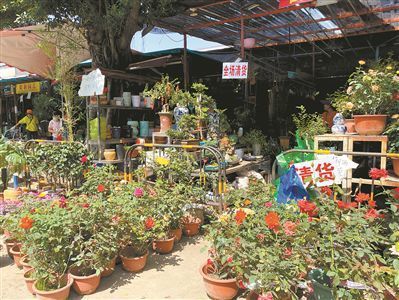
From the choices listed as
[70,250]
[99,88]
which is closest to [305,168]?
[70,250]

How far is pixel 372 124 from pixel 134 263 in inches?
129

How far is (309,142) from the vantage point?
5828 mm

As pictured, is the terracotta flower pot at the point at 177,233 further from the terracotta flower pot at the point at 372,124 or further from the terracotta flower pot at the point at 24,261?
the terracotta flower pot at the point at 372,124

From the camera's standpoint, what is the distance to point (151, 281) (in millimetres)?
3297

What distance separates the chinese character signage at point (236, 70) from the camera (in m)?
5.82

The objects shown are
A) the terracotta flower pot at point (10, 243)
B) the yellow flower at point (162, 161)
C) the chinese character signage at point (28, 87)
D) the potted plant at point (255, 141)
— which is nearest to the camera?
the terracotta flower pot at point (10, 243)

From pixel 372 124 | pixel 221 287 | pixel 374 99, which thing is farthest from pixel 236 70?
pixel 221 287

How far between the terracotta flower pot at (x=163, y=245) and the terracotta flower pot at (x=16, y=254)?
4.78ft

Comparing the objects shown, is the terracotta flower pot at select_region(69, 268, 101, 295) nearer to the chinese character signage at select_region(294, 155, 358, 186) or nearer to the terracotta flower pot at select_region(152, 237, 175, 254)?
the terracotta flower pot at select_region(152, 237, 175, 254)

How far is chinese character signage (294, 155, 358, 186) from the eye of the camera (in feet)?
11.9

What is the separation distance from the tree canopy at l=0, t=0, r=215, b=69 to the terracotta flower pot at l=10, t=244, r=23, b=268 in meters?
4.08

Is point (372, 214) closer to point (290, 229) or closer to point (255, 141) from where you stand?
point (290, 229)

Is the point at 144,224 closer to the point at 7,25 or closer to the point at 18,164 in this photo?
the point at 18,164

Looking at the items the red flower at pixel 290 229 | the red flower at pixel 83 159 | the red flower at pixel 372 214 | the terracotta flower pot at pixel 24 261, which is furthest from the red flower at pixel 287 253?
the red flower at pixel 83 159
